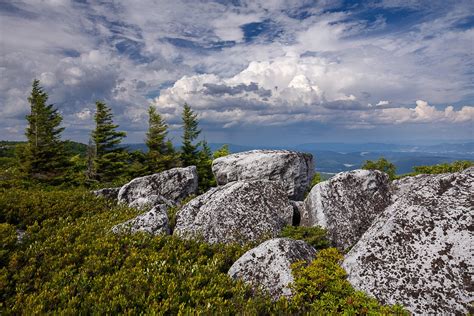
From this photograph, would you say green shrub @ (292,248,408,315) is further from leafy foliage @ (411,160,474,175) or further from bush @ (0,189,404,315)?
leafy foliage @ (411,160,474,175)

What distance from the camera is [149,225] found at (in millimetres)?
12703

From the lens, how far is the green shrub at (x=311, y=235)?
41.2ft

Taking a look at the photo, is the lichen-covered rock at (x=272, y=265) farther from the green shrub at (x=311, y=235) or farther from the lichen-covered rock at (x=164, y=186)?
the lichen-covered rock at (x=164, y=186)

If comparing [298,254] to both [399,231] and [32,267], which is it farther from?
[32,267]

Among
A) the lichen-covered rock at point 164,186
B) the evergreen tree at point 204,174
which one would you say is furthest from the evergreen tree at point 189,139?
the lichen-covered rock at point 164,186

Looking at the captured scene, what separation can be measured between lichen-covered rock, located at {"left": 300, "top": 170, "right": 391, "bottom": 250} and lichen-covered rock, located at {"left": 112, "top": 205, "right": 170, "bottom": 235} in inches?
278

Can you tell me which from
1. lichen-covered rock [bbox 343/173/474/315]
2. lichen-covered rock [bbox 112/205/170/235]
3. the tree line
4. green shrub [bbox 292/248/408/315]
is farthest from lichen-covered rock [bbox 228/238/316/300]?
the tree line

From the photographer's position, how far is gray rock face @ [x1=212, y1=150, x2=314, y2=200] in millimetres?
20531

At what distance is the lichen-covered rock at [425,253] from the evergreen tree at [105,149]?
45.2 meters

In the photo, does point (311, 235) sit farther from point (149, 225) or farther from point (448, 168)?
point (448, 168)

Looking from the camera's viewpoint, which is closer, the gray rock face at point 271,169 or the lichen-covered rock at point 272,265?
the lichen-covered rock at point 272,265

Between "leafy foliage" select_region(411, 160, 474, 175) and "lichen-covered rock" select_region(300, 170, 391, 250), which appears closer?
"lichen-covered rock" select_region(300, 170, 391, 250)

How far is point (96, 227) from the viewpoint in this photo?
501 inches

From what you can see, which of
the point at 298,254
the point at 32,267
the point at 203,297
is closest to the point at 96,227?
the point at 32,267
